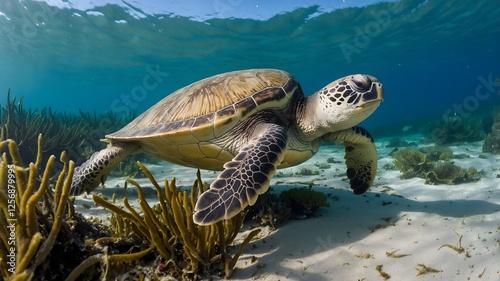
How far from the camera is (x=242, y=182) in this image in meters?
2.56

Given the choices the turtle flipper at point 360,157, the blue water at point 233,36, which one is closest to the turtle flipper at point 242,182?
the turtle flipper at point 360,157

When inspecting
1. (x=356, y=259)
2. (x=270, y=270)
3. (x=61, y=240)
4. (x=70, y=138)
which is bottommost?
(x=356, y=259)

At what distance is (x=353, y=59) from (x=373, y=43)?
31.2 feet

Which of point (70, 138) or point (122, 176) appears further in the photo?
point (70, 138)

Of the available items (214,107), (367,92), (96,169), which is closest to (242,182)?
(214,107)

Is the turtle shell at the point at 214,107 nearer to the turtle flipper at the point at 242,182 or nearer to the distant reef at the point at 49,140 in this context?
the turtle flipper at the point at 242,182

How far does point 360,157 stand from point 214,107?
2.53 meters

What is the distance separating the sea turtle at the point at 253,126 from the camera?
355 centimetres

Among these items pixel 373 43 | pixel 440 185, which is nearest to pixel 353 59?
pixel 373 43

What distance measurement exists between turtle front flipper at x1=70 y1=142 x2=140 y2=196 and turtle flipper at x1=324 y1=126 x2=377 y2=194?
3.26 metres

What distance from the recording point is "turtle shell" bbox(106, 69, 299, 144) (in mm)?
3627

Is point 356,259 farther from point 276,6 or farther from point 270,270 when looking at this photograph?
point 276,6

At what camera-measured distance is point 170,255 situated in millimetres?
2328

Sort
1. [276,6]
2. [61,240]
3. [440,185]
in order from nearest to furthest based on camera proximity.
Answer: [61,240] → [440,185] → [276,6]
